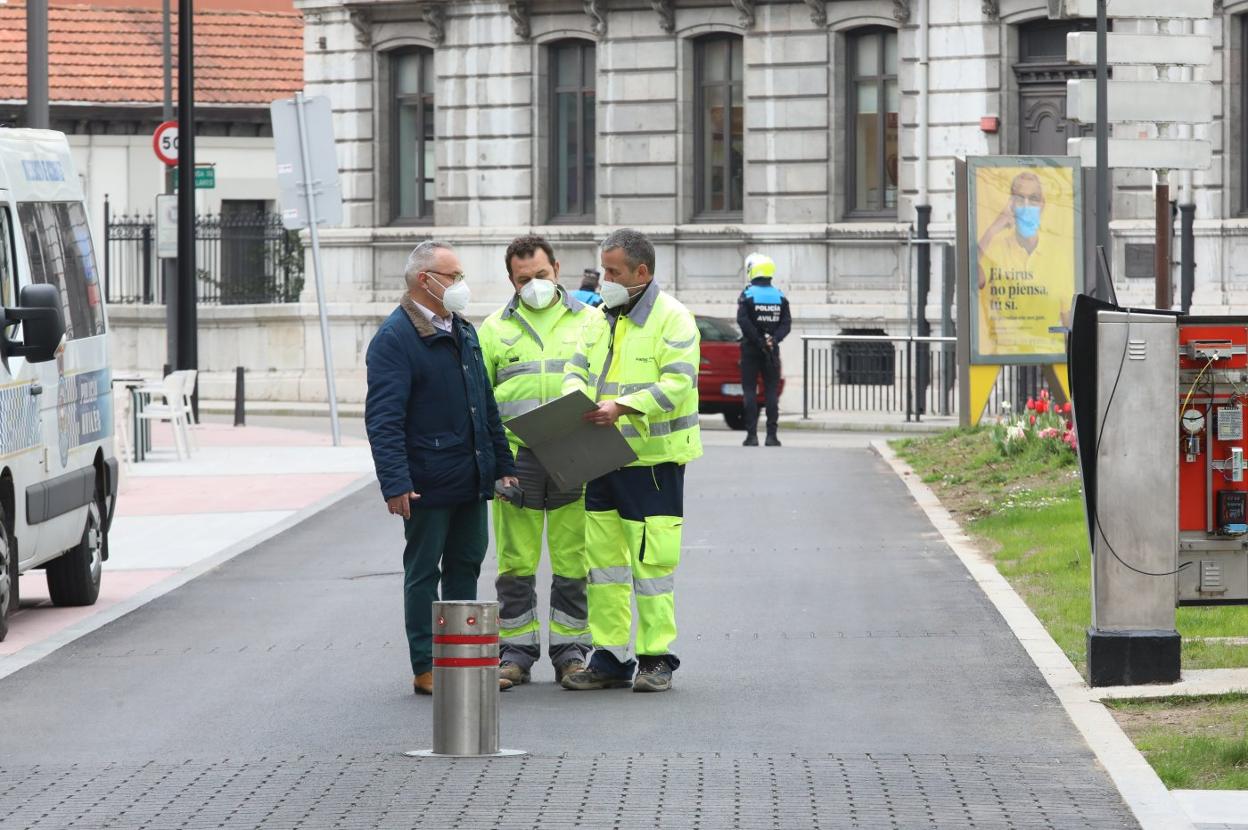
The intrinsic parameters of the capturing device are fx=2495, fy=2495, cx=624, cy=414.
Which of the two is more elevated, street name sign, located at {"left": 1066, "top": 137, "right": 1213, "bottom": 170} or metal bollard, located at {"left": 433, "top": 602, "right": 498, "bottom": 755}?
street name sign, located at {"left": 1066, "top": 137, "right": 1213, "bottom": 170}

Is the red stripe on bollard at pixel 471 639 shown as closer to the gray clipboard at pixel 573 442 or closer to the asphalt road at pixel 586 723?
the asphalt road at pixel 586 723

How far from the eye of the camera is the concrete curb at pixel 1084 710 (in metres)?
7.70

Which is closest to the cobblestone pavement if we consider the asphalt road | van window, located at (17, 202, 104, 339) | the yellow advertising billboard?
the asphalt road

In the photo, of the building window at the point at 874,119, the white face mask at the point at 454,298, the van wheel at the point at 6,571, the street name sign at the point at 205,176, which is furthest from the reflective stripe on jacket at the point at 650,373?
the building window at the point at 874,119

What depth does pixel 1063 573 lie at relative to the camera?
44.3ft

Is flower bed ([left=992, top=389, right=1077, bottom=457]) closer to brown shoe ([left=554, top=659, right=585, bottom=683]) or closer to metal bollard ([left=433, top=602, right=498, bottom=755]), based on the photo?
brown shoe ([left=554, top=659, right=585, bottom=683])

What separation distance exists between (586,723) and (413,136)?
97.5 ft

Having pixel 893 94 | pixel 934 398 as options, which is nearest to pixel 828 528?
pixel 934 398

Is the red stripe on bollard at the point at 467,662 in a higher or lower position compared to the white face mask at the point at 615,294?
lower

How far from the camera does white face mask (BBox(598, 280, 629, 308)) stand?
10062 millimetres

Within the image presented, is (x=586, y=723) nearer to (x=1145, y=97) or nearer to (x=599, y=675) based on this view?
(x=599, y=675)

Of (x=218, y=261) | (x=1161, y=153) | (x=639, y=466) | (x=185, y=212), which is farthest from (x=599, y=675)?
(x=218, y=261)

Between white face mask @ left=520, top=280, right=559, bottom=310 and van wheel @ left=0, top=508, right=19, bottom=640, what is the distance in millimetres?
3018

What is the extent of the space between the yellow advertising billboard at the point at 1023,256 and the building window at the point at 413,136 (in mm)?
17050
